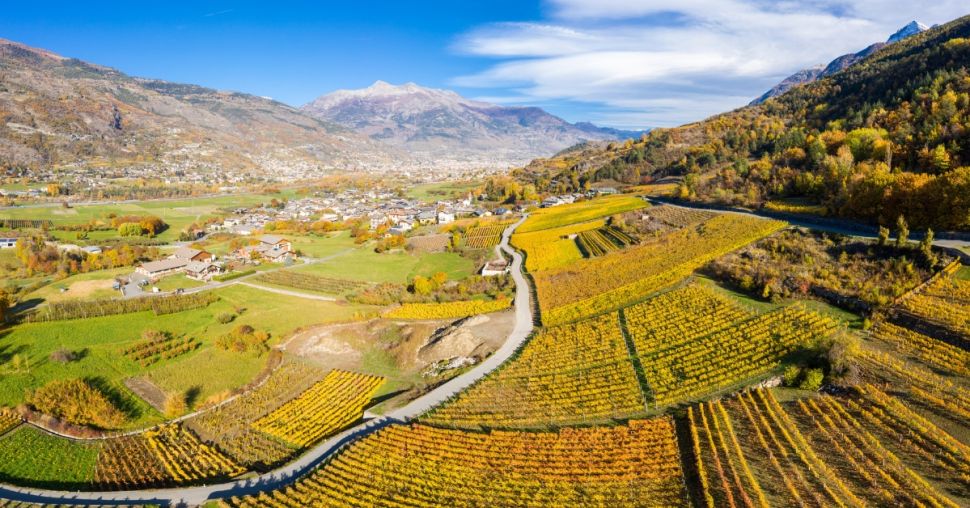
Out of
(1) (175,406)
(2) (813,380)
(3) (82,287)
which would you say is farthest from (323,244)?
(2) (813,380)

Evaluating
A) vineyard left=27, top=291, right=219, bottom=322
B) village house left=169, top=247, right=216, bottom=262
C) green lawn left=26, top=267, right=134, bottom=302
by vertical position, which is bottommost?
vineyard left=27, top=291, right=219, bottom=322

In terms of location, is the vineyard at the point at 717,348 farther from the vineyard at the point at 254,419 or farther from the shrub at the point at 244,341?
the shrub at the point at 244,341

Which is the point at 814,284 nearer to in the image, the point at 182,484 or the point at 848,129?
the point at 182,484

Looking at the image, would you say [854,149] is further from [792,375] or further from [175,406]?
[175,406]

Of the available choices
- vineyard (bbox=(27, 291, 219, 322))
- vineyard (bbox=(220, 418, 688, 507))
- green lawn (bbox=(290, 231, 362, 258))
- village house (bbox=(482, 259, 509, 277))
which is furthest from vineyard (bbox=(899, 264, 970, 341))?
green lawn (bbox=(290, 231, 362, 258))

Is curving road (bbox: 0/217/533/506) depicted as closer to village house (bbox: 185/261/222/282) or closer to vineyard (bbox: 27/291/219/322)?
vineyard (bbox: 27/291/219/322)

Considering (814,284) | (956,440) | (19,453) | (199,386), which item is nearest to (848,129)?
(814,284)
